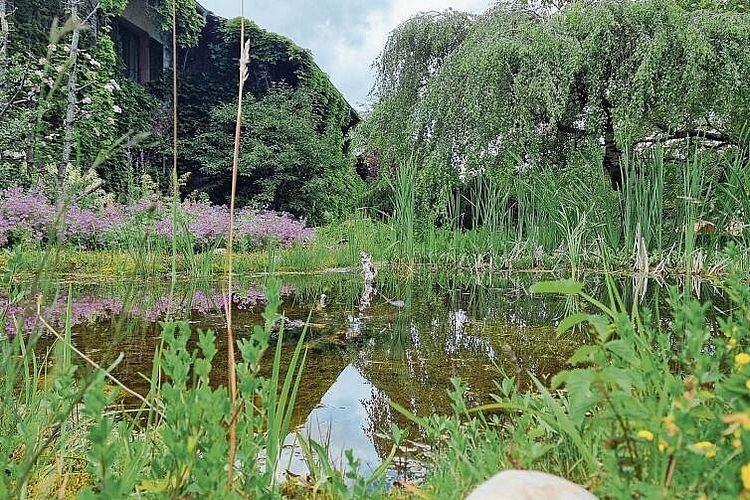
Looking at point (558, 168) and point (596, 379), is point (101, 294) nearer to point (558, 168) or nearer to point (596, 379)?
point (596, 379)

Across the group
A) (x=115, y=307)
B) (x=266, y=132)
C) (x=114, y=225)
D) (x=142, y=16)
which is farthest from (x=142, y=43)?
(x=115, y=307)

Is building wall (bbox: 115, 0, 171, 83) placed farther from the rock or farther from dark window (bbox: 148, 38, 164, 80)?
the rock

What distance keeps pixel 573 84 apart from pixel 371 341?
4944 mm

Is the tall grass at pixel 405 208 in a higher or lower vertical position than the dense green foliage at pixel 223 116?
lower

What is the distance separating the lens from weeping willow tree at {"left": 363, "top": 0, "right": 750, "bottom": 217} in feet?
18.1

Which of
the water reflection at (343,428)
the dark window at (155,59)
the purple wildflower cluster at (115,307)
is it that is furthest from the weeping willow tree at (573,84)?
the dark window at (155,59)

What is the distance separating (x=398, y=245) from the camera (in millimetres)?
5414

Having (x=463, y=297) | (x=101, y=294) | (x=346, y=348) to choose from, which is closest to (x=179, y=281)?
(x=101, y=294)

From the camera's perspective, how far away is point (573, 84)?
610 centimetres

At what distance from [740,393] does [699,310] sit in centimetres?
9

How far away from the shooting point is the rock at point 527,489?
1.69ft

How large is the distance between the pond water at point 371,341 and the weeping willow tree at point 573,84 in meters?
2.72

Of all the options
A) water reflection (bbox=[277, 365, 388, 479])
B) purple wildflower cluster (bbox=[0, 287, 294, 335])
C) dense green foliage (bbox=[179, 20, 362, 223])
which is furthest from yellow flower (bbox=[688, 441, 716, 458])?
dense green foliage (bbox=[179, 20, 362, 223])

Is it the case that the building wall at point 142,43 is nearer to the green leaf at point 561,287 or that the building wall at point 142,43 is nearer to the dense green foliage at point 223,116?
the dense green foliage at point 223,116
